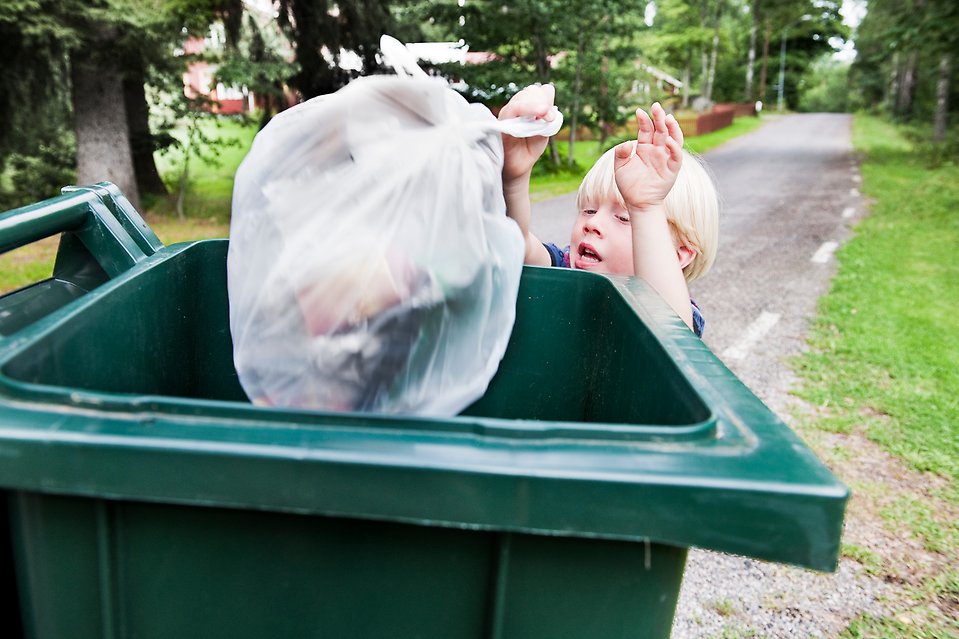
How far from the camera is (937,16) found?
13180 millimetres

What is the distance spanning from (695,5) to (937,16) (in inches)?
1188

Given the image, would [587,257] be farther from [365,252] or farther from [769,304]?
[769,304]

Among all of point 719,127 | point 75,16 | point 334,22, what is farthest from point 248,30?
point 719,127

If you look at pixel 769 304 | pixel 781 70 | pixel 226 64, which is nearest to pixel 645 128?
pixel 769 304

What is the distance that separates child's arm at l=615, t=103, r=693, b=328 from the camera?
1.74 meters

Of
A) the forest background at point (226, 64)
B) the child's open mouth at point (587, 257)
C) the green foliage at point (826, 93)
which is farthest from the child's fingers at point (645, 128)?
the green foliage at point (826, 93)

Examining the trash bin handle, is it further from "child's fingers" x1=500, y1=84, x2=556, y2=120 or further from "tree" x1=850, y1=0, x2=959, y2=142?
"tree" x1=850, y1=0, x2=959, y2=142

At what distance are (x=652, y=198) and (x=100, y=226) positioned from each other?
1.19m

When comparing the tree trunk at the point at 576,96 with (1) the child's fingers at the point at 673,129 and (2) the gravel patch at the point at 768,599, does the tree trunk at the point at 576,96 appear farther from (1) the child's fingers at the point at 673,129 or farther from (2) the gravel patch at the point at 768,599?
(1) the child's fingers at the point at 673,129

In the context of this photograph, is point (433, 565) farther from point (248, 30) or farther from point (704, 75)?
point (704, 75)

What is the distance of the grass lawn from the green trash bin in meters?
1.78

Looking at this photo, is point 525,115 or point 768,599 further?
point 768,599

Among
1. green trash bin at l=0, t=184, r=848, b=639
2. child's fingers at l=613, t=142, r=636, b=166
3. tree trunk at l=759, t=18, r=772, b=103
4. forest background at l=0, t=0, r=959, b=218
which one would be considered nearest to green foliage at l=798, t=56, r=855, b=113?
tree trunk at l=759, t=18, r=772, b=103

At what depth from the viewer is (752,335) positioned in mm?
5137
